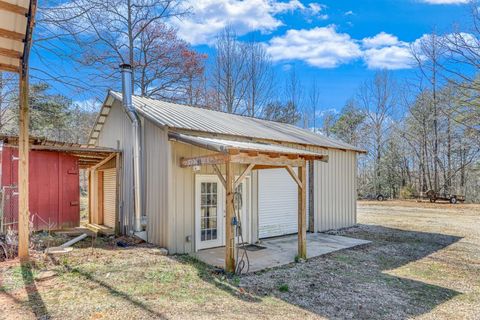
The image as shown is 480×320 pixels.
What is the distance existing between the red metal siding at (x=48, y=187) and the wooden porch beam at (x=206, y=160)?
13.1ft

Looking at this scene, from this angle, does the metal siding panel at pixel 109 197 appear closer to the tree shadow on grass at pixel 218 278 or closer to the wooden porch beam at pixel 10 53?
the tree shadow on grass at pixel 218 278

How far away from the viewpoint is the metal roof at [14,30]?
4.35m

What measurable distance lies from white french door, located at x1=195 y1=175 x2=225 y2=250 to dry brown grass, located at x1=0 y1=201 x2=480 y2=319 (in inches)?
40.2

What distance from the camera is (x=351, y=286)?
5.16 m

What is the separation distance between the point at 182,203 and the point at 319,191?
5.03 metres

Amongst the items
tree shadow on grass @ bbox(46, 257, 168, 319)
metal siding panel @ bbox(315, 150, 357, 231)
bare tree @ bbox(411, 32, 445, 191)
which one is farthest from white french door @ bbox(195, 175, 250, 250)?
bare tree @ bbox(411, 32, 445, 191)

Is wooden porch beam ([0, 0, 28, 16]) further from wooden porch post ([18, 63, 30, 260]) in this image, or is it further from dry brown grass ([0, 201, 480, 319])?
dry brown grass ([0, 201, 480, 319])

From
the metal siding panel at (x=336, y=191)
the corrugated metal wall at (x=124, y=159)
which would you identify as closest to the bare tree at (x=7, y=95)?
the corrugated metal wall at (x=124, y=159)

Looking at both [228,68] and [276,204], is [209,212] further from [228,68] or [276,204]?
[228,68]

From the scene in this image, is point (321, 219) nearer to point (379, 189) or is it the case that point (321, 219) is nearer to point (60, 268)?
point (60, 268)

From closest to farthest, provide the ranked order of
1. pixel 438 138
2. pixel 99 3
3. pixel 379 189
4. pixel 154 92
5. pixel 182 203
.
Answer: pixel 182 203
pixel 99 3
pixel 154 92
pixel 438 138
pixel 379 189

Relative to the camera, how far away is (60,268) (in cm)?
539

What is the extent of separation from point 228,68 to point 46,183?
1401 centimetres

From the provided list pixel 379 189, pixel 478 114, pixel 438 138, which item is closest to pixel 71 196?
pixel 478 114
